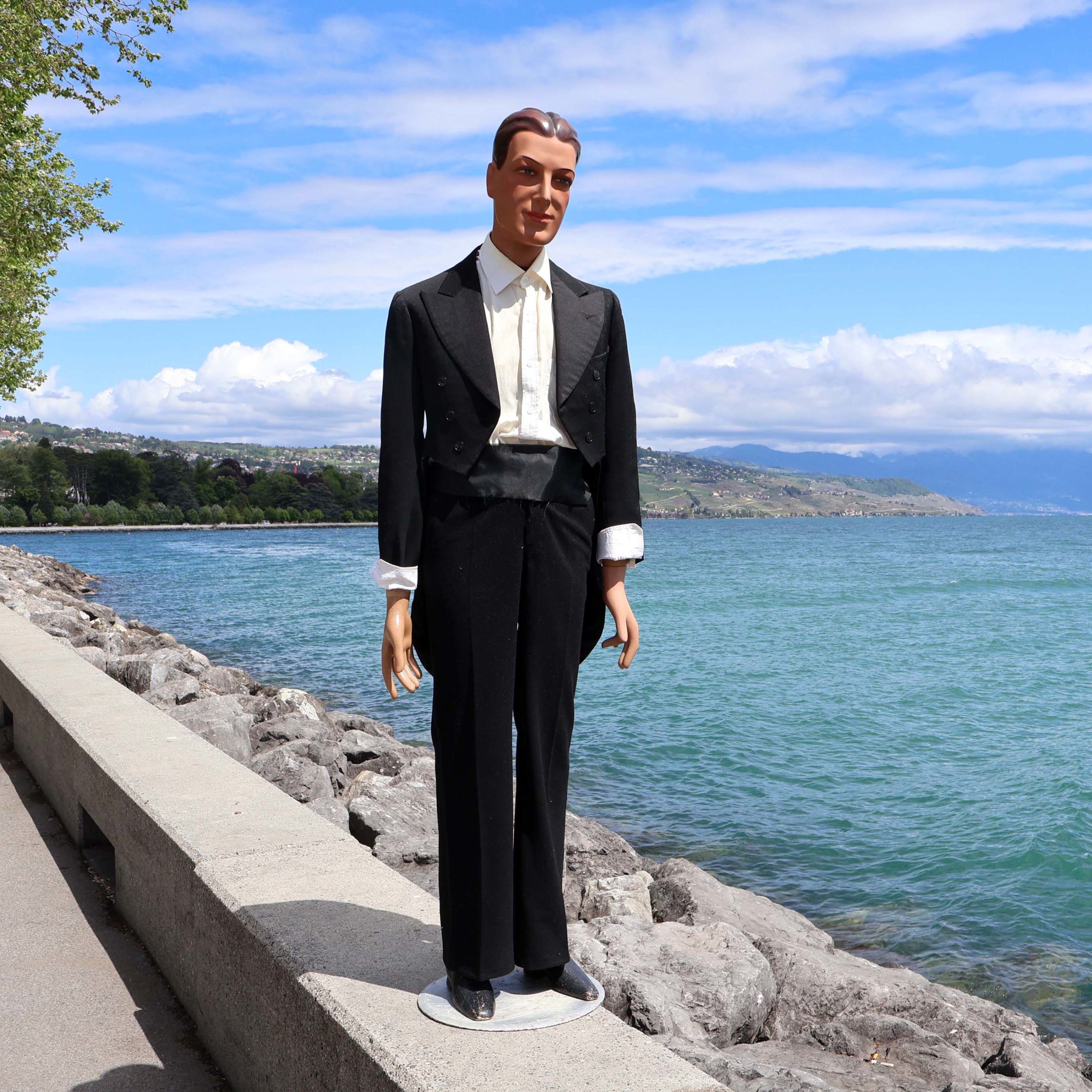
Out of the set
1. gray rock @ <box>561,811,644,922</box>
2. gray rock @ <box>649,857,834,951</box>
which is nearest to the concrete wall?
gray rock @ <box>561,811,644,922</box>

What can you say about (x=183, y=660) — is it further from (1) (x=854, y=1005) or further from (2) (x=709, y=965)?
(2) (x=709, y=965)

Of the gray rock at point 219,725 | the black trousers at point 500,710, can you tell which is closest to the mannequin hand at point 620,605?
the black trousers at point 500,710

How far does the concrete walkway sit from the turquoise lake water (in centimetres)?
564

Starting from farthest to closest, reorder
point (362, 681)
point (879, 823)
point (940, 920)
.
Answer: point (362, 681)
point (879, 823)
point (940, 920)

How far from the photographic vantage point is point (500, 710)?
271 cm

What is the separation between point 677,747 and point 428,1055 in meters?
13.6

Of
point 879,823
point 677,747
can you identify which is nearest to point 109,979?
point 879,823

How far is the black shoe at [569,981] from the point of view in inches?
112

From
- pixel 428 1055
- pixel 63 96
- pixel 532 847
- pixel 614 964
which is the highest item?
pixel 63 96

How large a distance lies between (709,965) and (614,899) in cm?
140

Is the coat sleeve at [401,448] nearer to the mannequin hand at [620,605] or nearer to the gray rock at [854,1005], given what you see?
the mannequin hand at [620,605]

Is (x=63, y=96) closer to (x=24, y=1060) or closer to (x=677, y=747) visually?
(x=677, y=747)

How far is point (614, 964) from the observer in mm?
4426

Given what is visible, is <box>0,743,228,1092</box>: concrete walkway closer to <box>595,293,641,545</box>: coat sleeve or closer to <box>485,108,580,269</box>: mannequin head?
<box>595,293,641,545</box>: coat sleeve
